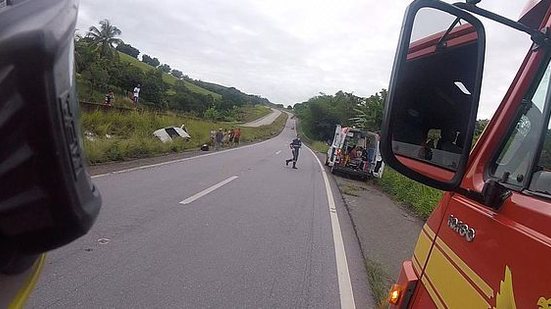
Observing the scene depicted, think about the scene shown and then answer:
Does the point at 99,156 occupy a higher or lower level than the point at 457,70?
lower

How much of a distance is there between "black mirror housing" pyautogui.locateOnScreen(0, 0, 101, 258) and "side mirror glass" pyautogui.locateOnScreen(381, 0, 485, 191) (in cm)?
87

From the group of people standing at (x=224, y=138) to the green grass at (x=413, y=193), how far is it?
41.5ft

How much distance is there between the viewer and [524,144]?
1378 millimetres

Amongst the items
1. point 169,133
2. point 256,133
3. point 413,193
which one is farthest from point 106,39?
point 413,193

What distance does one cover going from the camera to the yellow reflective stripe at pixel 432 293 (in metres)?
1.48

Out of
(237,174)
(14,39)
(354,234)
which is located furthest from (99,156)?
(14,39)

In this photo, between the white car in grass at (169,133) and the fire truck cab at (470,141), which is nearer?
the fire truck cab at (470,141)

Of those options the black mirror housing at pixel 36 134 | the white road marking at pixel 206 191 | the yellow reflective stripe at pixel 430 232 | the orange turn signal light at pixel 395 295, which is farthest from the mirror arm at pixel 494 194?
the white road marking at pixel 206 191

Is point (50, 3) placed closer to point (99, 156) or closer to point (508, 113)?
point (508, 113)

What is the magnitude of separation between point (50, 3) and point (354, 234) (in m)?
7.39

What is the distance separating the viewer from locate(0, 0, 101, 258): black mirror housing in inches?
24.3

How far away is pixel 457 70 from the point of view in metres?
1.44

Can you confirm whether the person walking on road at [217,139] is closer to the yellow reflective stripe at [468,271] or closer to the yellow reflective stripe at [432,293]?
the yellow reflective stripe at [432,293]

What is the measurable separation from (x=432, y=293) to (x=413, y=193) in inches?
487
